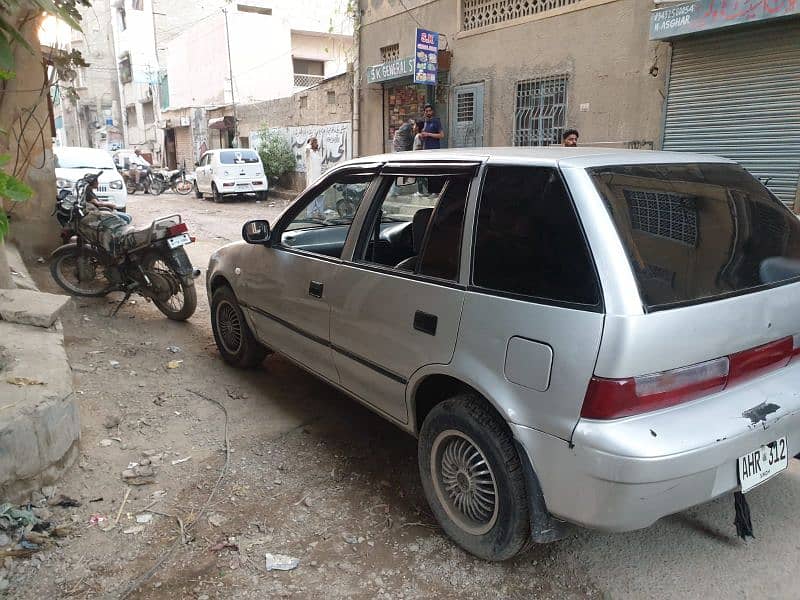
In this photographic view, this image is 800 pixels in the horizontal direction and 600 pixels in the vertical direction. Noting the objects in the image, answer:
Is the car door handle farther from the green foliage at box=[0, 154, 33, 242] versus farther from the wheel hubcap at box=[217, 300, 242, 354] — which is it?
the wheel hubcap at box=[217, 300, 242, 354]

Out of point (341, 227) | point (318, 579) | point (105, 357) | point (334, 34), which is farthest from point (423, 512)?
point (334, 34)

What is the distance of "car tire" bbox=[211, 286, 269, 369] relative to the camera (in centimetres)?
436

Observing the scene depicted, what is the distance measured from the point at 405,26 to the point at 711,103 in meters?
7.78

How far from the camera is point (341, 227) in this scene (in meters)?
3.91

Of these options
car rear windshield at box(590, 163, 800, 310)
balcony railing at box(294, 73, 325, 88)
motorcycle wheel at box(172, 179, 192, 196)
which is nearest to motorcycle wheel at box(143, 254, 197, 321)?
car rear windshield at box(590, 163, 800, 310)

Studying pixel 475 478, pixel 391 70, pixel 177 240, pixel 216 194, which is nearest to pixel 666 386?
pixel 475 478

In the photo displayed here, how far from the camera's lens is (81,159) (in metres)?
12.5

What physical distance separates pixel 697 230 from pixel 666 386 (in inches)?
26.6

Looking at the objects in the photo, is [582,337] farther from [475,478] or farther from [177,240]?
[177,240]

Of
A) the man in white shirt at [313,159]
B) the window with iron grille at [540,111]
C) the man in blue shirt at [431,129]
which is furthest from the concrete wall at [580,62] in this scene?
the man in white shirt at [313,159]

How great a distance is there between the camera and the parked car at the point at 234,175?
59.8 feet

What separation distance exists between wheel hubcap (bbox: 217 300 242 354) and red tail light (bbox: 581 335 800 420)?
3.08 metres

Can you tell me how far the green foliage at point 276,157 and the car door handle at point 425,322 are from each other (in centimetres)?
1835

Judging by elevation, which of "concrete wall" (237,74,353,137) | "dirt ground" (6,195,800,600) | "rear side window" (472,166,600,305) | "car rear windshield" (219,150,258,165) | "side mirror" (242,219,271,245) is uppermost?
"concrete wall" (237,74,353,137)
